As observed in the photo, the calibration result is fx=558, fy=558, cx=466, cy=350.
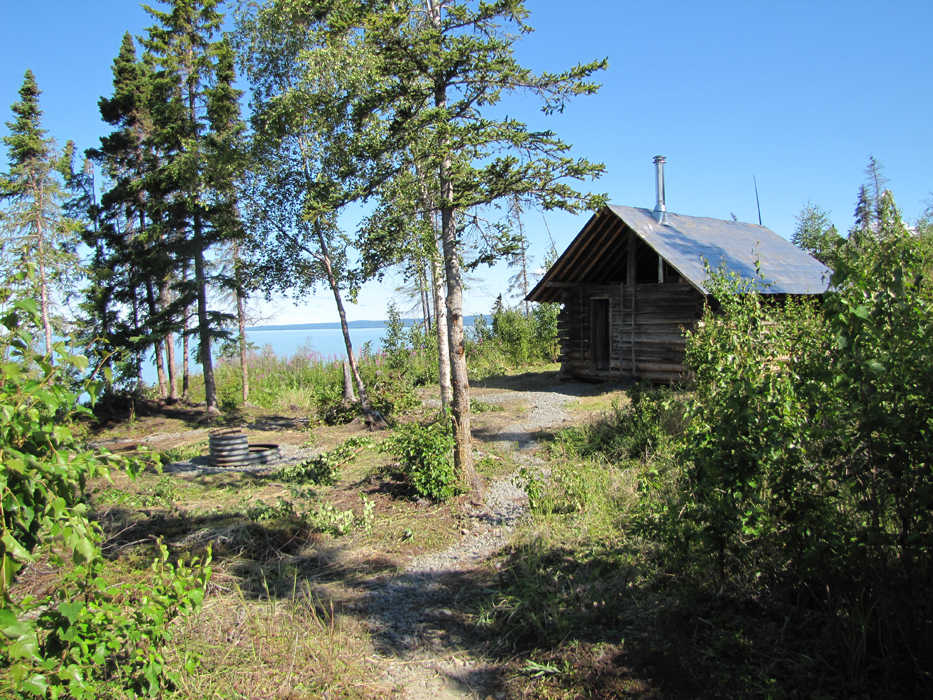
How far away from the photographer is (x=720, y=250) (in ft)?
49.2

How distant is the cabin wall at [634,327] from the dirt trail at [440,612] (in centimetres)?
816

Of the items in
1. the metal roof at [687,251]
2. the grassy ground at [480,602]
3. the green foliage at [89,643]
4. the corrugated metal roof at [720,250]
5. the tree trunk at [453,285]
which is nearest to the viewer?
the green foliage at [89,643]

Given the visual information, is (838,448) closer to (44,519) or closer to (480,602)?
(480,602)

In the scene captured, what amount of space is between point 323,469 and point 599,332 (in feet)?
36.4

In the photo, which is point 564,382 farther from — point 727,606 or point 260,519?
point 727,606

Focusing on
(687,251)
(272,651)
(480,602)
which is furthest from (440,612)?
(687,251)

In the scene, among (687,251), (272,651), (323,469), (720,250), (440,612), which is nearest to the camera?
(272,651)

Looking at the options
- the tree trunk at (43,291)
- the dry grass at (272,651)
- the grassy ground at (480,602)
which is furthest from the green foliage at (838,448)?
the tree trunk at (43,291)

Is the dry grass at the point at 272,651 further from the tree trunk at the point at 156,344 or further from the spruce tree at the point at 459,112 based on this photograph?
the tree trunk at the point at 156,344

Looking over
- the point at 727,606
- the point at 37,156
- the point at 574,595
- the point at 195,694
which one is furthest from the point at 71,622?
the point at 37,156

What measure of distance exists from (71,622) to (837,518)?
4.28 m

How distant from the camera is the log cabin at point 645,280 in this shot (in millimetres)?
14070

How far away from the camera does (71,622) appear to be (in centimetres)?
247

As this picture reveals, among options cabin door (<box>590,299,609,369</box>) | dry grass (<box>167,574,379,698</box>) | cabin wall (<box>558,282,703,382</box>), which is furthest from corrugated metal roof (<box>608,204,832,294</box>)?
dry grass (<box>167,574,379,698</box>)
